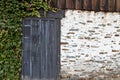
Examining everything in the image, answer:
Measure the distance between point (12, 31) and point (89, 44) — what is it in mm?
2612

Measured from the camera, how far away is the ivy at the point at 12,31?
8.00 m

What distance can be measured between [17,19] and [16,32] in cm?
40

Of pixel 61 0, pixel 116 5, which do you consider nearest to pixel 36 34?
pixel 61 0

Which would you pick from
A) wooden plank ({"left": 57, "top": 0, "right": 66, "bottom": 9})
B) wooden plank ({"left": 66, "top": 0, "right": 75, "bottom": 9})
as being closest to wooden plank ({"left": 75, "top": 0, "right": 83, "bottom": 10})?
wooden plank ({"left": 66, "top": 0, "right": 75, "bottom": 9})

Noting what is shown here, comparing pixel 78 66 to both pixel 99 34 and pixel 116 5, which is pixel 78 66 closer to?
pixel 99 34

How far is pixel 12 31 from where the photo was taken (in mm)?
8094

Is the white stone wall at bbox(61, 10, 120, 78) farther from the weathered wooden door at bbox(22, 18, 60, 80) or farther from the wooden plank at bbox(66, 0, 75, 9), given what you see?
the weathered wooden door at bbox(22, 18, 60, 80)

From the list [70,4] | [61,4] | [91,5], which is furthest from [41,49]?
[91,5]

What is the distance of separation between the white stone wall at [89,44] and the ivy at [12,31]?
1.18 meters

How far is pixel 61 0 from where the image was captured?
8430 mm

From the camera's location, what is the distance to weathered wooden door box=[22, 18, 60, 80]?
8.28 m

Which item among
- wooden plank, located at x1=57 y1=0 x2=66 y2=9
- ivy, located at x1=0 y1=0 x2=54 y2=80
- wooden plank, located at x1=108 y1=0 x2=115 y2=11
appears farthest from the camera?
wooden plank, located at x1=108 y1=0 x2=115 y2=11

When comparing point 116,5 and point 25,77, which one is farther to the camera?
point 116,5

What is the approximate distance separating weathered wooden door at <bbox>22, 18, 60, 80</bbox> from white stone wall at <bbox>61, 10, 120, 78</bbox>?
24cm
